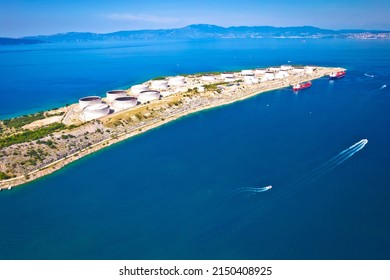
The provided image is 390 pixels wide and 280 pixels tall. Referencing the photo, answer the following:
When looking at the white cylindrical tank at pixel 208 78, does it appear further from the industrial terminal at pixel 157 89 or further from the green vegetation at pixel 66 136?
the green vegetation at pixel 66 136

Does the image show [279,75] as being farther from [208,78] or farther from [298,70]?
[208,78]

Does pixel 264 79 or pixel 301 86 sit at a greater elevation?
pixel 264 79

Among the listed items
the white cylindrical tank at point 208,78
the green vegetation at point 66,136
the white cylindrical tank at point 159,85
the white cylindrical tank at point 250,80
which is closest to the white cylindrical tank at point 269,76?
the white cylindrical tank at point 250,80

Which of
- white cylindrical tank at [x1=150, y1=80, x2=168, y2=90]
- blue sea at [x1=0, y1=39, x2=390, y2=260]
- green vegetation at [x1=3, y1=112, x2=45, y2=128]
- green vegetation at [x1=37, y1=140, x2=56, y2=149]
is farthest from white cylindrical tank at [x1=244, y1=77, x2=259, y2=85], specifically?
green vegetation at [x1=37, y1=140, x2=56, y2=149]

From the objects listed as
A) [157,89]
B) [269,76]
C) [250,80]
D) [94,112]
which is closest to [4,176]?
[94,112]

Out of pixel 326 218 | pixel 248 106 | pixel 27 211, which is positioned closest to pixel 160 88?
pixel 248 106

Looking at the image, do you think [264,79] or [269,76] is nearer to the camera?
[264,79]

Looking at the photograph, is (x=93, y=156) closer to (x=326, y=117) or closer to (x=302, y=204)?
(x=302, y=204)
